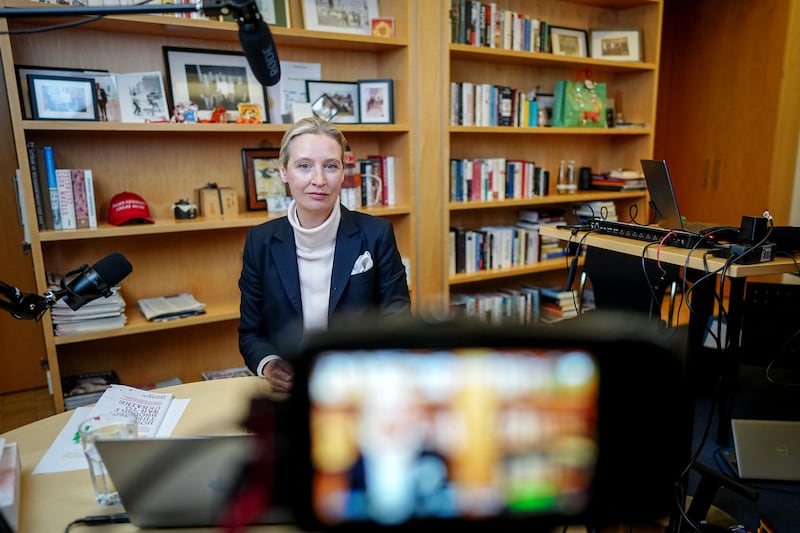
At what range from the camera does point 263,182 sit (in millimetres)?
2598

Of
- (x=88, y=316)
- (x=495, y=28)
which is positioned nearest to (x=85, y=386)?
(x=88, y=316)

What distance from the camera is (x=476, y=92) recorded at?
2982mm

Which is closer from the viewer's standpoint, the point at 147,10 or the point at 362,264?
the point at 147,10

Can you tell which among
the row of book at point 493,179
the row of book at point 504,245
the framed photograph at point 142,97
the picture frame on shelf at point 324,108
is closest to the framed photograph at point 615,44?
the row of book at point 493,179

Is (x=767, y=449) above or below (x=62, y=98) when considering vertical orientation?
below

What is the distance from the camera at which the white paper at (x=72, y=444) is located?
1.02 m

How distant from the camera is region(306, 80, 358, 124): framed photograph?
2.68 meters

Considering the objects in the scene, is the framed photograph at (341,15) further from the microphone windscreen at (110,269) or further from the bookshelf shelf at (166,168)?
the microphone windscreen at (110,269)

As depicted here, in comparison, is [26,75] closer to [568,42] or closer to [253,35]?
[253,35]

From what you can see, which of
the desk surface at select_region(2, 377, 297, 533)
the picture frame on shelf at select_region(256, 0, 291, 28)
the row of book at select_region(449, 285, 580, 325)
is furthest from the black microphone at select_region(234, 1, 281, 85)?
the row of book at select_region(449, 285, 580, 325)

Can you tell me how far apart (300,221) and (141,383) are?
1.37m

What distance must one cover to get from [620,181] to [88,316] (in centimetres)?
303

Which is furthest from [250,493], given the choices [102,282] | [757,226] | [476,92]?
[476,92]

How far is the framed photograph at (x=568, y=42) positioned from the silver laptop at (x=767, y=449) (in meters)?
2.26
